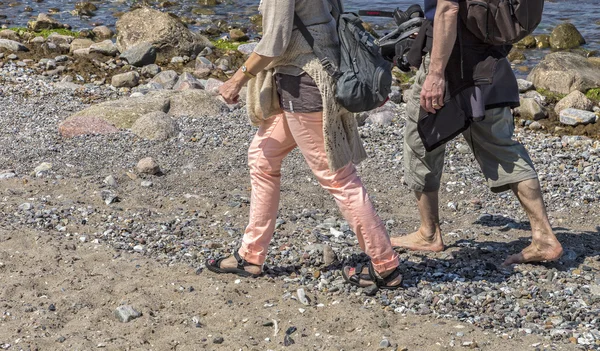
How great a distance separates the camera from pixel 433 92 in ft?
14.5

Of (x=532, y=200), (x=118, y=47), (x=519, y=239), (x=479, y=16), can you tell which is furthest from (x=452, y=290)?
(x=118, y=47)

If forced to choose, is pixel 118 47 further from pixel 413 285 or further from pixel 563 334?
pixel 563 334

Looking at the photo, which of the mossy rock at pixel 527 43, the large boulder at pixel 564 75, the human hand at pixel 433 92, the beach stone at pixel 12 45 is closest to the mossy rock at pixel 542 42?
the mossy rock at pixel 527 43

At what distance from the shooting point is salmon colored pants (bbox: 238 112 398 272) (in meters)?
4.28

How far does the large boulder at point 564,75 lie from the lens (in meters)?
11.3

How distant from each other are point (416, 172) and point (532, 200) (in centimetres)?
68

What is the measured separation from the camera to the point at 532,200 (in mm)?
4762

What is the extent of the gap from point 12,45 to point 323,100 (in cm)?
975

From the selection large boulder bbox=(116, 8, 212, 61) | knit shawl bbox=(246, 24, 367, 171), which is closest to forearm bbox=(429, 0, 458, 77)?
knit shawl bbox=(246, 24, 367, 171)

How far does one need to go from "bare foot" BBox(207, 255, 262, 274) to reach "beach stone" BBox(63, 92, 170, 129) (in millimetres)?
3859

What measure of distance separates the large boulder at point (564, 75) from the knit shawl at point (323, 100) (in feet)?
25.0

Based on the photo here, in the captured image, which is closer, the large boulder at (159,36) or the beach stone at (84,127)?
the beach stone at (84,127)

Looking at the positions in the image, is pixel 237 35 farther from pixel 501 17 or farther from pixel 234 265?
pixel 501 17

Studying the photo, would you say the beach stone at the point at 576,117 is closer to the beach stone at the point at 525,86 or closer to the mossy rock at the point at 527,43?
the beach stone at the point at 525,86
